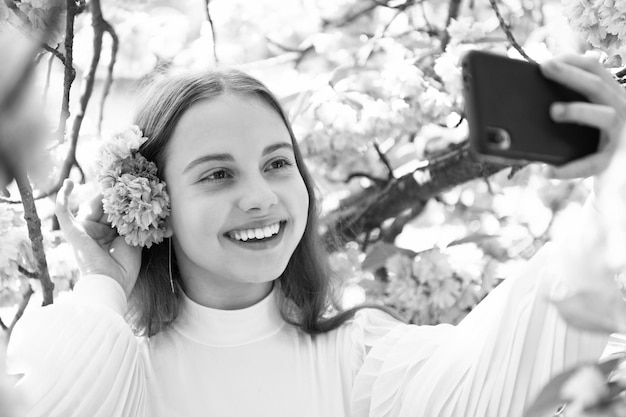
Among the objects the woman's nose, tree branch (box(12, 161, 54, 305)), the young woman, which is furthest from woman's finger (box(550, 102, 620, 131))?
tree branch (box(12, 161, 54, 305))

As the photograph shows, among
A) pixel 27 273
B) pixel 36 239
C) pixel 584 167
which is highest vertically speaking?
pixel 584 167

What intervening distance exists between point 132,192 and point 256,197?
0.23 meters

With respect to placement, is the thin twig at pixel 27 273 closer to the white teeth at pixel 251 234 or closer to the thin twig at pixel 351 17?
the white teeth at pixel 251 234

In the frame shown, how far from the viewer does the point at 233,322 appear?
1.44m

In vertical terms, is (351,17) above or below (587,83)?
below

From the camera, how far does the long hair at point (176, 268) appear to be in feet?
4.75

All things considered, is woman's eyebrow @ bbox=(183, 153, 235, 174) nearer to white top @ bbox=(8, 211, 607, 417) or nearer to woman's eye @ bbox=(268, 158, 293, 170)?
woman's eye @ bbox=(268, 158, 293, 170)

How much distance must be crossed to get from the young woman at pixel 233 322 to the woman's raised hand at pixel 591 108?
33 centimetres

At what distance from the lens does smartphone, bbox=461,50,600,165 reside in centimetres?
68

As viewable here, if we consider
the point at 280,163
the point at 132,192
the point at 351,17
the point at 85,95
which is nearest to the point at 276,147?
the point at 280,163

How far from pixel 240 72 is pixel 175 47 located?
75cm

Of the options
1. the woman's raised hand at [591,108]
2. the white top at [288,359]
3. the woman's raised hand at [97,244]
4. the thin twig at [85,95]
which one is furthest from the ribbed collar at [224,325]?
the woman's raised hand at [591,108]

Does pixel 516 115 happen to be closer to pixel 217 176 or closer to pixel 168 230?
pixel 217 176

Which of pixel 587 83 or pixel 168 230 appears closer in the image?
pixel 587 83
